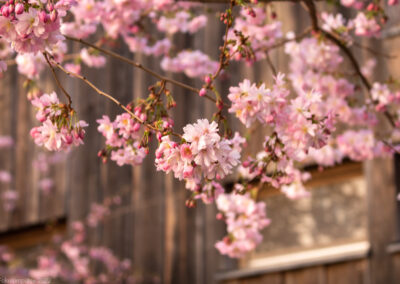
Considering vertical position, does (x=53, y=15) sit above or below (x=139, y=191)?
below

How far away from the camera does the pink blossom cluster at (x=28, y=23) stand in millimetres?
2461

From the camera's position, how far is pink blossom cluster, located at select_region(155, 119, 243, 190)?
2.37 metres

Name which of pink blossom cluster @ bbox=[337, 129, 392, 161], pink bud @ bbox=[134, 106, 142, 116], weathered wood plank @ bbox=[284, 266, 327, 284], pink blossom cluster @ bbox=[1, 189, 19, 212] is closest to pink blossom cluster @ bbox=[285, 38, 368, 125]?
pink blossom cluster @ bbox=[337, 129, 392, 161]

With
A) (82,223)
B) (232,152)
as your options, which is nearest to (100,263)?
(82,223)

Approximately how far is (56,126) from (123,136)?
370mm

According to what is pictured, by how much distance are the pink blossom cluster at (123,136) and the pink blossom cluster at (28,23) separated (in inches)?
22.4

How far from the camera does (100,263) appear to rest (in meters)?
7.64

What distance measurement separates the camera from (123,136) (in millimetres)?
3131

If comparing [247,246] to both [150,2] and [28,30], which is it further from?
[28,30]

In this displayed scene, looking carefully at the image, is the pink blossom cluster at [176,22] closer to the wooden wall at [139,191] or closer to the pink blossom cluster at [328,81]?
the pink blossom cluster at [328,81]

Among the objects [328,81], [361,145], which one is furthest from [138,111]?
[361,145]

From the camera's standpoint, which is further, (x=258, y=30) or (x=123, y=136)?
(x=258, y=30)

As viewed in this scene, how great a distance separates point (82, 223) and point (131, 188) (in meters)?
0.77

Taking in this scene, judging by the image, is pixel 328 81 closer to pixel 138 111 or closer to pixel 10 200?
pixel 138 111
